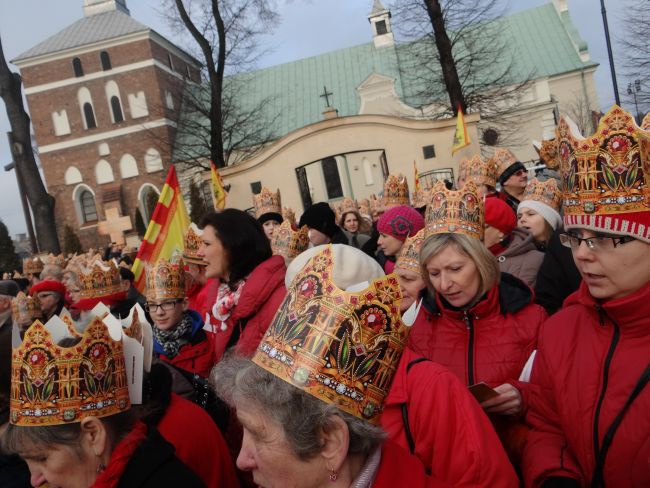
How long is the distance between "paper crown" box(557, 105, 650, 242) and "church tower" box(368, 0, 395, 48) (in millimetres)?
49992

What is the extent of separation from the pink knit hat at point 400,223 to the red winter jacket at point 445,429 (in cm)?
328

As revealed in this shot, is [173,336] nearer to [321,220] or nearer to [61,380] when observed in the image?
[61,380]

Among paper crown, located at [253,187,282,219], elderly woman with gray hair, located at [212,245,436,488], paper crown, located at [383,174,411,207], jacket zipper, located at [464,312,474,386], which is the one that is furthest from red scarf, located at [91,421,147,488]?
paper crown, located at [253,187,282,219]

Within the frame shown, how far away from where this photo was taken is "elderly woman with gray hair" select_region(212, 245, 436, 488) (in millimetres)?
1784

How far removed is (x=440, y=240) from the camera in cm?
332

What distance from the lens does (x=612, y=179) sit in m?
2.35

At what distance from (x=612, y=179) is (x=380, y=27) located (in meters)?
52.4

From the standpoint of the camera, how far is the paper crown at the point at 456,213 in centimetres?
345

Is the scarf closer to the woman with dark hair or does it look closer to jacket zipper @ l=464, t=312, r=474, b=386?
the woman with dark hair

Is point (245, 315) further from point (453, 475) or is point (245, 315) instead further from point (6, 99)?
point (6, 99)

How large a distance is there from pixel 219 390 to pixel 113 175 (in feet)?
146

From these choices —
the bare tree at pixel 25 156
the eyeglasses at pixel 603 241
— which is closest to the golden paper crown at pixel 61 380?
the eyeglasses at pixel 603 241

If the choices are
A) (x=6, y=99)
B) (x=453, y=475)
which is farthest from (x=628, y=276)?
(x=6, y=99)

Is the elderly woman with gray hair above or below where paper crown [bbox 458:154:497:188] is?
below
